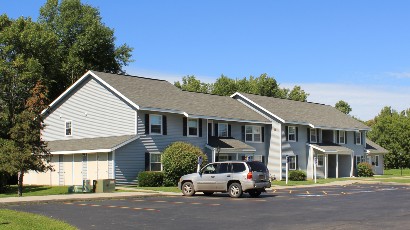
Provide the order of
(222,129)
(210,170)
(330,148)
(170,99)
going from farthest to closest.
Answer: (330,148)
(222,129)
(170,99)
(210,170)

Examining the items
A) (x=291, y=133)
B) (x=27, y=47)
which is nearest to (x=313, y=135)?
(x=291, y=133)

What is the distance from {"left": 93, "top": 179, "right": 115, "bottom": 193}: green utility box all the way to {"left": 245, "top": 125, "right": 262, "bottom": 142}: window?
757 inches

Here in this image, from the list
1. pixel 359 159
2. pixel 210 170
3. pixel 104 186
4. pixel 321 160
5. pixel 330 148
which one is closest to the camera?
pixel 210 170

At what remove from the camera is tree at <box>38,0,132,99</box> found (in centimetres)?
6309

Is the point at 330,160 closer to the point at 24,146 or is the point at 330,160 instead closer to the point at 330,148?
the point at 330,148

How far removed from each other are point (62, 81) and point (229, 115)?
22.4 metres

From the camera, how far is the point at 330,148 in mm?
57281

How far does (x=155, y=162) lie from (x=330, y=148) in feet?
73.1

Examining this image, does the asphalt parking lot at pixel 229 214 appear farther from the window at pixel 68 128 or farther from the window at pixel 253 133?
the window at pixel 253 133

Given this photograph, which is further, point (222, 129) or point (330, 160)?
point (330, 160)

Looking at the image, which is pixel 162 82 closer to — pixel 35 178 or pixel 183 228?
pixel 35 178

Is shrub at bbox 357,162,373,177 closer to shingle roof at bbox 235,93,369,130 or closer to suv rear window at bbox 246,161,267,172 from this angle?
shingle roof at bbox 235,93,369,130

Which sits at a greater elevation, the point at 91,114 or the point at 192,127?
the point at 91,114

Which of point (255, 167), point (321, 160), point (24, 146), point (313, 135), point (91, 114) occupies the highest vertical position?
point (91, 114)
